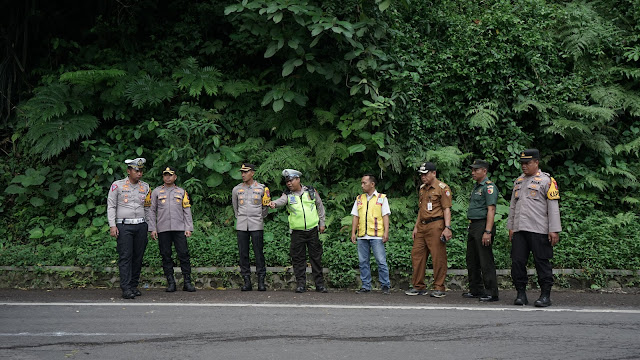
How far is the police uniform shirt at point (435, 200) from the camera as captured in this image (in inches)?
366

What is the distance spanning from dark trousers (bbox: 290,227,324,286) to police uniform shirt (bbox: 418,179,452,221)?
182 centimetres

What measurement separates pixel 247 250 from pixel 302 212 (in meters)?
1.15

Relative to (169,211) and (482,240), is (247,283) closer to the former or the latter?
(169,211)

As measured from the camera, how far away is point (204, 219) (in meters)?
12.0

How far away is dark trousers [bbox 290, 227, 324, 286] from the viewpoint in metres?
9.82

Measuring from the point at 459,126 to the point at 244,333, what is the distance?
8.03 metres

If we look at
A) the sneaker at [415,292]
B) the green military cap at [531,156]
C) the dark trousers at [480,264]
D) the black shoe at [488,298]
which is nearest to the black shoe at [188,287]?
the sneaker at [415,292]

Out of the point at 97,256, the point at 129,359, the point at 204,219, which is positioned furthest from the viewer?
the point at 204,219

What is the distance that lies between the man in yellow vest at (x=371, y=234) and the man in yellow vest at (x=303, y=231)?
66cm

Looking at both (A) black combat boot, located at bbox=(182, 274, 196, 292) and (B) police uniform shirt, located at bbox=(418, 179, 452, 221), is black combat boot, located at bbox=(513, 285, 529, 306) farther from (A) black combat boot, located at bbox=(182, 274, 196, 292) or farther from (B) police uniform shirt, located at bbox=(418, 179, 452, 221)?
(A) black combat boot, located at bbox=(182, 274, 196, 292)

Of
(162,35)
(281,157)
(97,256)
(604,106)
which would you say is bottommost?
(97,256)

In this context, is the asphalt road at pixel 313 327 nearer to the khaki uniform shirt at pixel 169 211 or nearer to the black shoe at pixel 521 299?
the black shoe at pixel 521 299

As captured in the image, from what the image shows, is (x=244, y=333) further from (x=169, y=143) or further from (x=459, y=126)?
(x=459, y=126)

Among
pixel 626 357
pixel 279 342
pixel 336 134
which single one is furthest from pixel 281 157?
pixel 626 357
